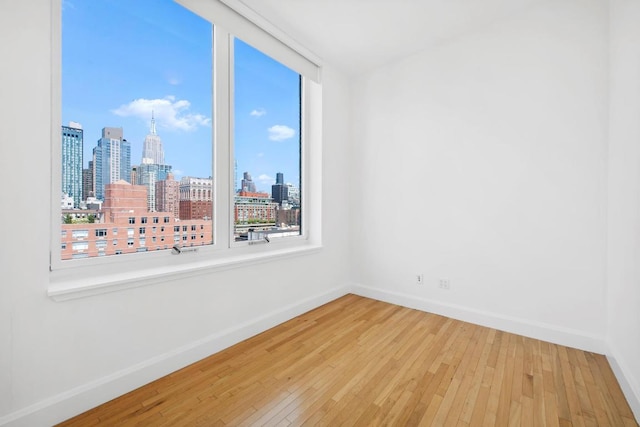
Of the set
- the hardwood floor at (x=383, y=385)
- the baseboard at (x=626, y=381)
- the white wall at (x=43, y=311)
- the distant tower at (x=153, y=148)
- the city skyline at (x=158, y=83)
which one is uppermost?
the city skyline at (x=158, y=83)

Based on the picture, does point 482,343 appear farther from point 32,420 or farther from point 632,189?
point 32,420

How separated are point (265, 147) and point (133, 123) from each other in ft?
3.93

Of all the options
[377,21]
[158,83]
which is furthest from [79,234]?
[377,21]

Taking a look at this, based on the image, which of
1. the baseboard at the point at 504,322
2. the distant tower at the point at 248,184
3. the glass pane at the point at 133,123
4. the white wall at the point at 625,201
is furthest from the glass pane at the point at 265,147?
the white wall at the point at 625,201

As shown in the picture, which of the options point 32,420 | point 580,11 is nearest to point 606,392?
point 580,11

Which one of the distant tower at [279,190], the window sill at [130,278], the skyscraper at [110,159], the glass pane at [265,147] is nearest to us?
the window sill at [130,278]

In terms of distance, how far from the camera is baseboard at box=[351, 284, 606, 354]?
2.21m

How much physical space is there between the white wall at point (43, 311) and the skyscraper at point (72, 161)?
0.58ft

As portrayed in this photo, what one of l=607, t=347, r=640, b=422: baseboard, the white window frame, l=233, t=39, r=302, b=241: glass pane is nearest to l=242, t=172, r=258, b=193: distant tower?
l=233, t=39, r=302, b=241: glass pane

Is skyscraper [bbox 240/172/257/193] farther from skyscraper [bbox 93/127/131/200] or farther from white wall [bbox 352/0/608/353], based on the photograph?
white wall [bbox 352/0/608/353]

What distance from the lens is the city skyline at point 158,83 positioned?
5.61 ft

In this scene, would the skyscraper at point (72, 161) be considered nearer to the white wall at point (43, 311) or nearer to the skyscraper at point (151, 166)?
the white wall at point (43, 311)

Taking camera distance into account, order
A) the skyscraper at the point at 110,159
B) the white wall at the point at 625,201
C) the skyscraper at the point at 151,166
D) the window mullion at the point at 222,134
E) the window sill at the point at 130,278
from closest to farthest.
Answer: the window sill at the point at 130,278, the white wall at the point at 625,201, the skyscraper at the point at 110,159, the skyscraper at the point at 151,166, the window mullion at the point at 222,134

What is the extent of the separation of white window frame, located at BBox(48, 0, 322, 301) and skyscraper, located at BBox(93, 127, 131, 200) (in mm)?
203
